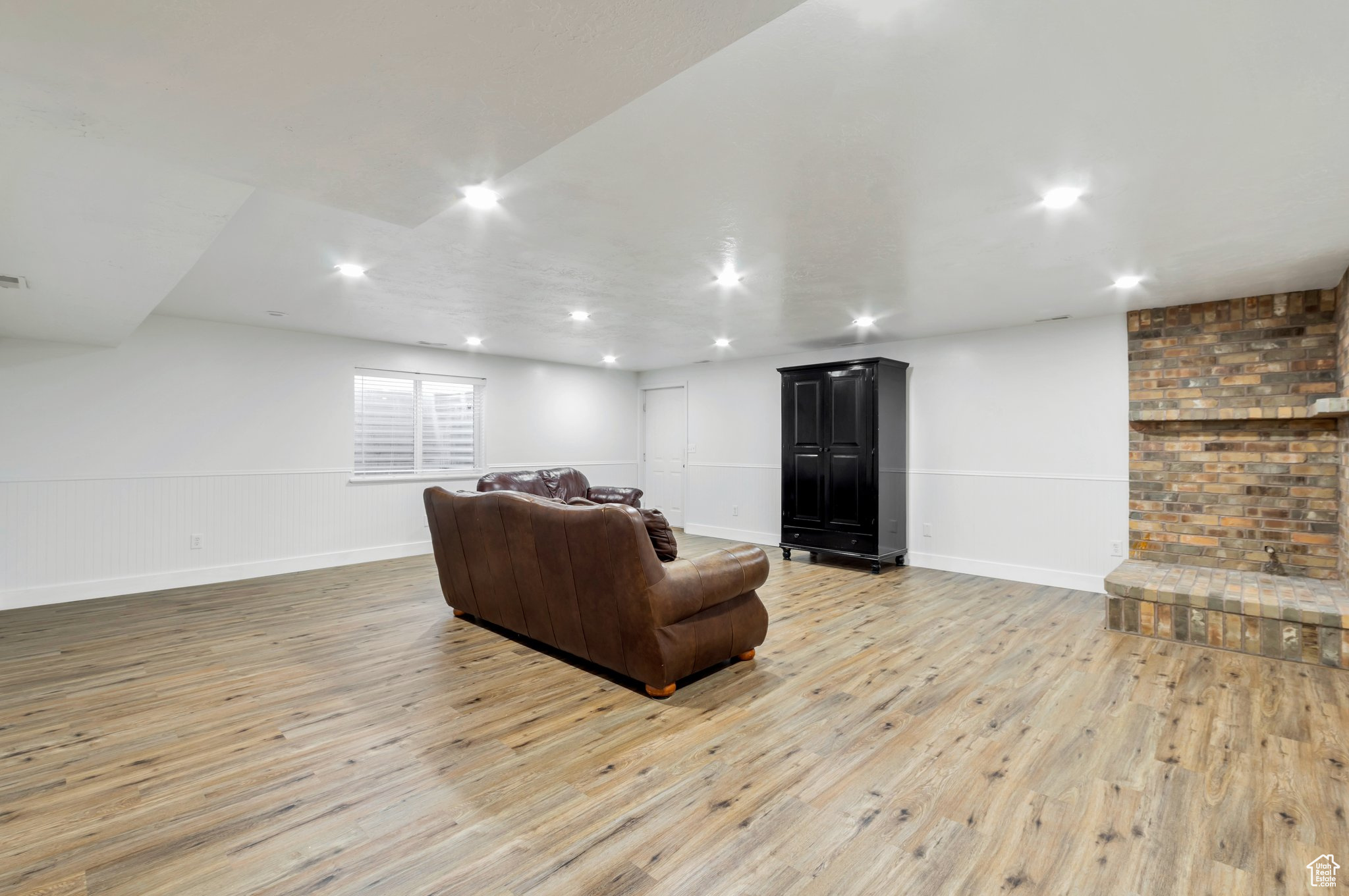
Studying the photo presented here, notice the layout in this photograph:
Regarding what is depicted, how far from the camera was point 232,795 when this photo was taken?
2125mm

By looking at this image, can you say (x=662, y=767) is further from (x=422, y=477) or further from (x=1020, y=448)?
(x=422, y=477)

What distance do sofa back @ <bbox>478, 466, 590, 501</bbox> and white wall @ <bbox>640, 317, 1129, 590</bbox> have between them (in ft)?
9.70

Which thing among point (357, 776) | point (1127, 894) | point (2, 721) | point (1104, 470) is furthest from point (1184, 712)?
point (2, 721)

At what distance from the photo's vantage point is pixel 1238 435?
4.50 metres

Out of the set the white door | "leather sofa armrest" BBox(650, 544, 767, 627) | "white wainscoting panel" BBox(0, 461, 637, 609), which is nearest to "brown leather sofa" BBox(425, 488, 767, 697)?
"leather sofa armrest" BBox(650, 544, 767, 627)

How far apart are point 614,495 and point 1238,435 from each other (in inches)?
220

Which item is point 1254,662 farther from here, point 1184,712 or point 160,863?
point 160,863

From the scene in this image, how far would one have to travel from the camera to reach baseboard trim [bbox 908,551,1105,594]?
17.0ft

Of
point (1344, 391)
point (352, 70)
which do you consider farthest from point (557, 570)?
point (1344, 391)

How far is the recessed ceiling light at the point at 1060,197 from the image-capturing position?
2.56 meters

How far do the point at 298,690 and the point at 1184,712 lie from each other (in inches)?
167

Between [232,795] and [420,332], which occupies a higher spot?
[420,332]

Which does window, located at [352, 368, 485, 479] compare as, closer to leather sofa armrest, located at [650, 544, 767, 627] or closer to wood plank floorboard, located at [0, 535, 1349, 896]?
wood plank floorboard, located at [0, 535, 1349, 896]

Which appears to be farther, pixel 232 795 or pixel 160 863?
pixel 232 795
